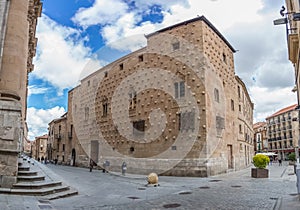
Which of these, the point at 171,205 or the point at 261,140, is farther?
the point at 261,140

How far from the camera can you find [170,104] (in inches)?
779

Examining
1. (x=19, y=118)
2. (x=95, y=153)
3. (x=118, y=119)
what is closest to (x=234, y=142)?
(x=118, y=119)

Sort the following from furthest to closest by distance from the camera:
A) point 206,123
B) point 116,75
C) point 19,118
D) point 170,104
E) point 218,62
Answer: point 116,75 → point 218,62 → point 170,104 → point 206,123 → point 19,118

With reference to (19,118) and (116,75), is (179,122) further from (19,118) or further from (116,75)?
(19,118)

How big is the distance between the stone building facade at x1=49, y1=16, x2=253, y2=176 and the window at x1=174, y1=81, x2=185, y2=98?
0.24 feet

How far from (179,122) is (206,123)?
6.48 feet

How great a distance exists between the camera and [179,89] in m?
19.5

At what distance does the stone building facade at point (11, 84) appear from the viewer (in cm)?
828

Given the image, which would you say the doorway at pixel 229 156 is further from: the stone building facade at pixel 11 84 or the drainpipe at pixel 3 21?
the drainpipe at pixel 3 21

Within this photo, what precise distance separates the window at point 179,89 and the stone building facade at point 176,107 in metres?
0.07

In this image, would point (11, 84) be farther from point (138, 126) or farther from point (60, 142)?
point (60, 142)

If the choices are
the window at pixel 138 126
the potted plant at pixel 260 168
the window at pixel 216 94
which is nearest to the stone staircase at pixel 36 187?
the potted plant at pixel 260 168

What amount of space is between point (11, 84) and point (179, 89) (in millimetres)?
11857

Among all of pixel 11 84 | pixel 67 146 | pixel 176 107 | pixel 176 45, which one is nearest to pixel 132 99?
pixel 176 107
